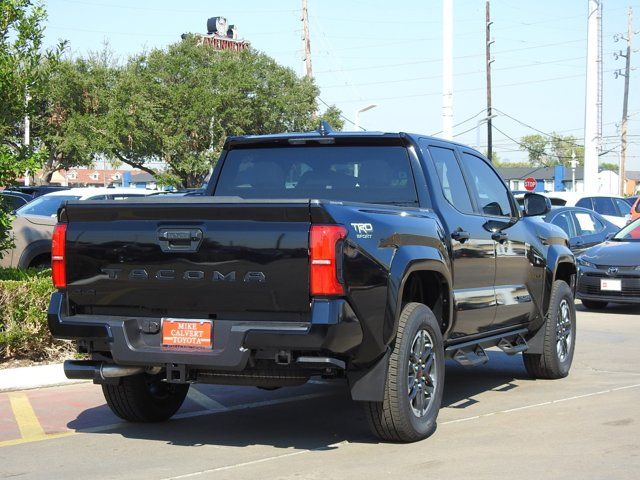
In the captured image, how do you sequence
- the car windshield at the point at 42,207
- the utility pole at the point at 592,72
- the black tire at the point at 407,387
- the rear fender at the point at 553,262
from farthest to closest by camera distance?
the utility pole at the point at 592,72
the car windshield at the point at 42,207
the rear fender at the point at 553,262
the black tire at the point at 407,387

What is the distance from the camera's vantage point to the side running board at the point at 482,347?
7375mm

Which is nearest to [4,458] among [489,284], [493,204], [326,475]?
[326,475]

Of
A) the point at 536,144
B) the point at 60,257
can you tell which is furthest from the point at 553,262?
the point at 536,144

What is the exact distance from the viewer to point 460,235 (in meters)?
7.38

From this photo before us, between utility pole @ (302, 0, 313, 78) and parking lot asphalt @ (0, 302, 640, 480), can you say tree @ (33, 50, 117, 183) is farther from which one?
parking lot asphalt @ (0, 302, 640, 480)

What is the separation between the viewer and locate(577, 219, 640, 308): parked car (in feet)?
48.6

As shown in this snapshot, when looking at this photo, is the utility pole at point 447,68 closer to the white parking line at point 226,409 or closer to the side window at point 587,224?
the side window at point 587,224

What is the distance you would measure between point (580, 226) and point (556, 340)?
32.9ft

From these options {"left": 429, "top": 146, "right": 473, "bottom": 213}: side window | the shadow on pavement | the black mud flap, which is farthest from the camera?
{"left": 429, "top": 146, "right": 473, "bottom": 213}: side window

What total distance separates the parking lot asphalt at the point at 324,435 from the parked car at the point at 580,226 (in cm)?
892

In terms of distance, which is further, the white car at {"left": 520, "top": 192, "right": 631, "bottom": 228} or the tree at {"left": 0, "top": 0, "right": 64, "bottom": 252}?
the white car at {"left": 520, "top": 192, "right": 631, "bottom": 228}

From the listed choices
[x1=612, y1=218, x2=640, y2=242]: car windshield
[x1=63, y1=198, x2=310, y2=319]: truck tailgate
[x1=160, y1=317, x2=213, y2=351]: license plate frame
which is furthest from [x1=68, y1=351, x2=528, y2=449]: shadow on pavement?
[x1=612, y1=218, x2=640, y2=242]: car windshield

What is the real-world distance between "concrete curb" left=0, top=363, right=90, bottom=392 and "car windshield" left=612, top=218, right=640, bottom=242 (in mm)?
9733

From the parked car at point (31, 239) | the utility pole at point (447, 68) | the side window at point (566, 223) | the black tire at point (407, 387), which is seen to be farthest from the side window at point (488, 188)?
the utility pole at point (447, 68)
